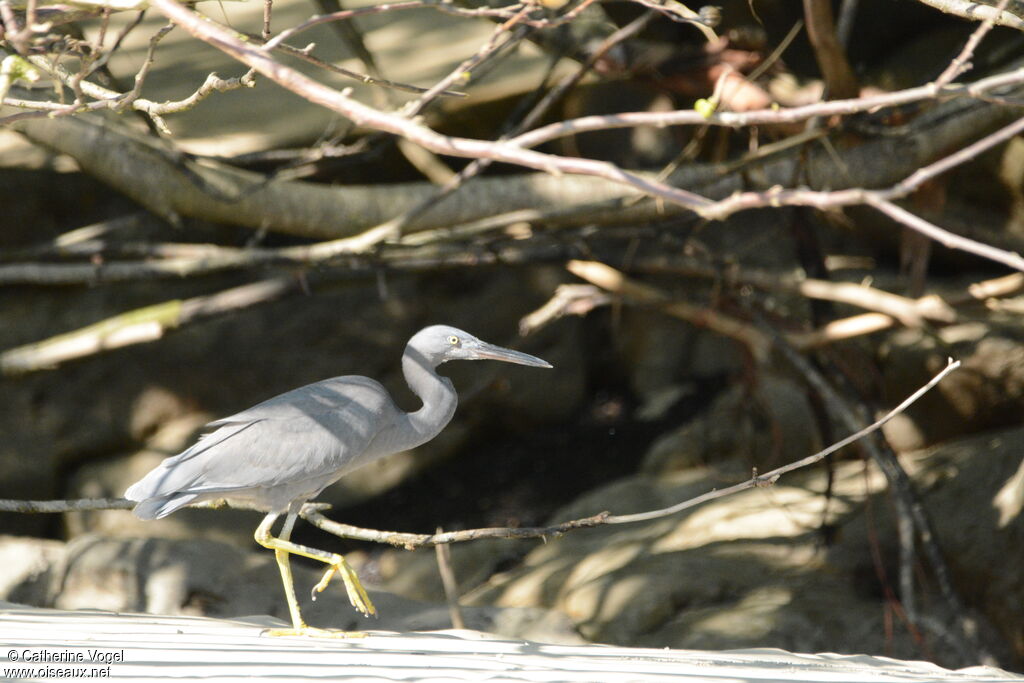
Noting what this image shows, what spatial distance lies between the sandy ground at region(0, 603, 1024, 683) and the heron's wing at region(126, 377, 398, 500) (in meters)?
0.42

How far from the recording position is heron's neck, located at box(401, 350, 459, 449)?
3406 millimetres

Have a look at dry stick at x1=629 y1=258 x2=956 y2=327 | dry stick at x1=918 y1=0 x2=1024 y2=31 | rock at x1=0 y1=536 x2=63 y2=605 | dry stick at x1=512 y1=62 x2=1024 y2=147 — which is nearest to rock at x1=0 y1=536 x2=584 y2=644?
rock at x1=0 y1=536 x2=63 y2=605

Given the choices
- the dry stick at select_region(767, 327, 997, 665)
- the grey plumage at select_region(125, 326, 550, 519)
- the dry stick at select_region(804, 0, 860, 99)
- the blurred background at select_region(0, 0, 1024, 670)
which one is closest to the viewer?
the grey plumage at select_region(125, 326, 550, 519)

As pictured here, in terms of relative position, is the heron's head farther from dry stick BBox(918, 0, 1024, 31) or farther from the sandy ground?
dry stick BBox(918, 0, 1024, 31)

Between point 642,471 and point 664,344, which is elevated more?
point 664,344

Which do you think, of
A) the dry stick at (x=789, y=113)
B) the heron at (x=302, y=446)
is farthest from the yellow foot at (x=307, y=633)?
the dry stick at (x=789, y=113)

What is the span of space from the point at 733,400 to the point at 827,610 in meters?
2.23

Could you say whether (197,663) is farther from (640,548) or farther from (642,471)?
(642,471)

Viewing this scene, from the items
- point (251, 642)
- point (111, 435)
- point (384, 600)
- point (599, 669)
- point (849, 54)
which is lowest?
point (599, 669)

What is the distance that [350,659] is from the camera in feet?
8.55

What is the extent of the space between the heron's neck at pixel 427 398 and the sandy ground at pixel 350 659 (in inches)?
25.5

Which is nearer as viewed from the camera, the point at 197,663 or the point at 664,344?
the point at 197,663

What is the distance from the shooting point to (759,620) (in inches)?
183

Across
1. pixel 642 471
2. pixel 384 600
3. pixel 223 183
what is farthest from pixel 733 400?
pixel 223 183
